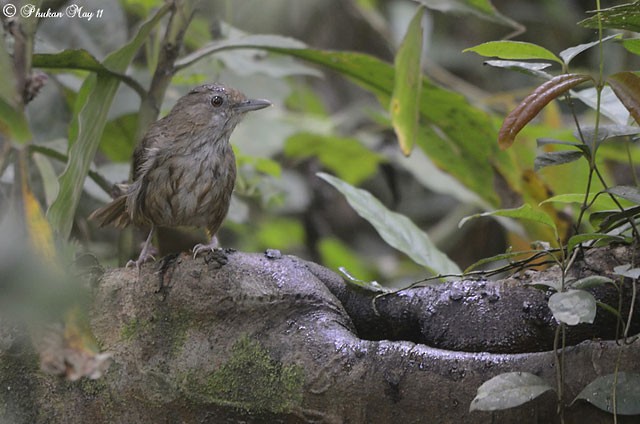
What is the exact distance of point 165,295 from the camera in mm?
1959

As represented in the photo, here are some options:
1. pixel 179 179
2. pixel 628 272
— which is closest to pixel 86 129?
pixel 179 179

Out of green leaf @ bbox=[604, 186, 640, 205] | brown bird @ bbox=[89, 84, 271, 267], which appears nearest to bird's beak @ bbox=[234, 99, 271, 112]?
brown bird @ bbox=[89, 84, 271, 267]

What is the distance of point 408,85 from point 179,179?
0.79 m

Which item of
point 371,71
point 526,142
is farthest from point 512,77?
point 371,71

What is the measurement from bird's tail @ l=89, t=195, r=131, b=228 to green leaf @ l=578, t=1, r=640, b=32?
1.57 meters

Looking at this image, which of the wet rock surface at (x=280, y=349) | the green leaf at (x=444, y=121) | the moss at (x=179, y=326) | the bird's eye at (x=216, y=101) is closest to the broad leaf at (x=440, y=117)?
the green leaf at (x=444, y=121)

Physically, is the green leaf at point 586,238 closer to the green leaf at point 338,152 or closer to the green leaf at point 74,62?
the green leaf at point 74,62

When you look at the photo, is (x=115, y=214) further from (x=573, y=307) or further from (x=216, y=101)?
(x=573, y=307)

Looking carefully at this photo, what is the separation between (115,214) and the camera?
110 inches

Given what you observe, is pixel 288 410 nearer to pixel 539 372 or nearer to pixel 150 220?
pixel 539 372

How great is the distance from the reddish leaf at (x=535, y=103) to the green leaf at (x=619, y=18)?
13cm

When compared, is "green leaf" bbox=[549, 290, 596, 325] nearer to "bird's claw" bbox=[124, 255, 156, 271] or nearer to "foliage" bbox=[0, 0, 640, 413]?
"foliage" bbox=[0, 0, 640, 413]

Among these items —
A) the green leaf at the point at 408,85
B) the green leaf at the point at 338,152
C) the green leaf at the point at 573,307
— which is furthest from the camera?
the green leaf at the point at 338,152

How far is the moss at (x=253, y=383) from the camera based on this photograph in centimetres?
181
